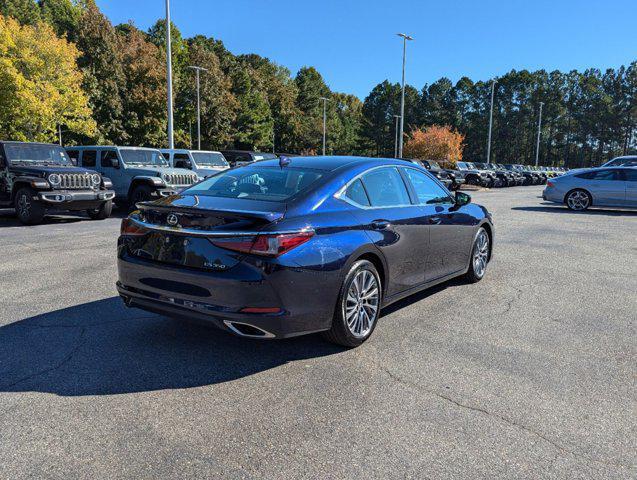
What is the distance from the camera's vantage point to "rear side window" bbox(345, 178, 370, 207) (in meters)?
4.42

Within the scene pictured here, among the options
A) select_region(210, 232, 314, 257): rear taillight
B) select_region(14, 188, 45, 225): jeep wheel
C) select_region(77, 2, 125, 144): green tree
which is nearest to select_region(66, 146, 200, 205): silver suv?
select_region(14, 188, 45, 225): jeep wheel

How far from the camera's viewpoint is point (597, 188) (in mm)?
16984

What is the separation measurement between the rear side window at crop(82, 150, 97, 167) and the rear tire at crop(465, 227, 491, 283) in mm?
11970

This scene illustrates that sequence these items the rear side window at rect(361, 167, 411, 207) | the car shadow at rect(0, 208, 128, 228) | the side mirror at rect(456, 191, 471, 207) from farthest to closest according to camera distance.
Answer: the car shadow at rect(0, 208, 128, 228)
the side mirror at rect(456, 191, 471, 207)
the rear side window at rect(361, 167, 411, 207)

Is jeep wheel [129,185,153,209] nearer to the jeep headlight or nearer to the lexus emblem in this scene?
the jeep headlight

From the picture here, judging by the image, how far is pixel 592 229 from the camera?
12.5m

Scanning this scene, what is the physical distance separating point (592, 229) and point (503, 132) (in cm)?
9255

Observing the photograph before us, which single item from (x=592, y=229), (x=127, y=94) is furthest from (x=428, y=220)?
(x=127, y=94)

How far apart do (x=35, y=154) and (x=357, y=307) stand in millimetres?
11187

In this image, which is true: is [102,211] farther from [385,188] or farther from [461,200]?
[385,188]

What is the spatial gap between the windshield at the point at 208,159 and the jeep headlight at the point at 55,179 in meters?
6.14

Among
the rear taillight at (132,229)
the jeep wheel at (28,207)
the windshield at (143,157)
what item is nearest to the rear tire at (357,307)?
the rear taillight at (132,229)

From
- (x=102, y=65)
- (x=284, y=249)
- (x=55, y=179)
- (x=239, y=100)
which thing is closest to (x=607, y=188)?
(x=55, y=179)

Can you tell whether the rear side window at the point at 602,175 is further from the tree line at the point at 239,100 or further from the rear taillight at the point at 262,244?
the tree line at the point at 239,100
